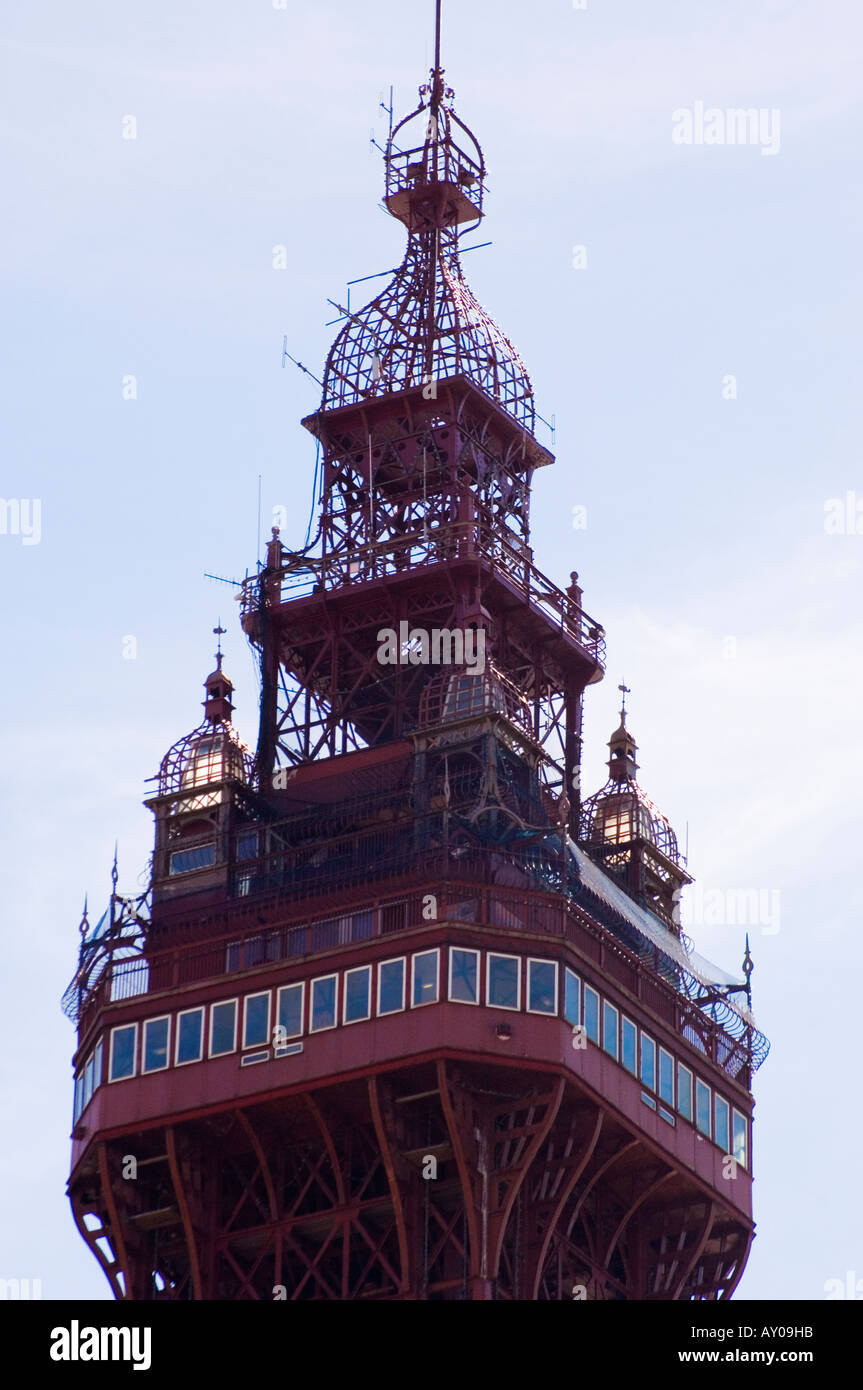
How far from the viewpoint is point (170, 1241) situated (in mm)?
133375

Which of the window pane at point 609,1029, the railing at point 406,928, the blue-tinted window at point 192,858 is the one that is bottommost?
the window pane at point 609,1029

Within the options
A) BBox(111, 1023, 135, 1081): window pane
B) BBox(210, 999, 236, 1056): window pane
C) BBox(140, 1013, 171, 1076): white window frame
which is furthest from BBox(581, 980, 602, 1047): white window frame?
BBox(111, 1023, 135, 1081): window pane

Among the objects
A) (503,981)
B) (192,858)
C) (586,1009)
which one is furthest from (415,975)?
(192,858)

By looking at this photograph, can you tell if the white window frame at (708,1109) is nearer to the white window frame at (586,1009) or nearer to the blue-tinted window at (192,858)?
the white window frame at (586,1009)

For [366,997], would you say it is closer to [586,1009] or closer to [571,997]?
[571,997]

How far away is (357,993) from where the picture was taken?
127938 mm

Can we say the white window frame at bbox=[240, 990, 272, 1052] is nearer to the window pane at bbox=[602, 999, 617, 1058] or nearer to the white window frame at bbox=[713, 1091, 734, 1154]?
the window pane at bbox=[602, 999, 617, 1058]

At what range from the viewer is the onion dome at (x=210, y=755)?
141 meters

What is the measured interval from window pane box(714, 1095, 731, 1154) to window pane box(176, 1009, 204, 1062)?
66.3 feet

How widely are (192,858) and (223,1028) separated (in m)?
10.1

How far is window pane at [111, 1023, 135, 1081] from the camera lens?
131 m

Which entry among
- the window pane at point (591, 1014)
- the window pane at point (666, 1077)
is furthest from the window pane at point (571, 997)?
the window pane at point (666, 1077)
